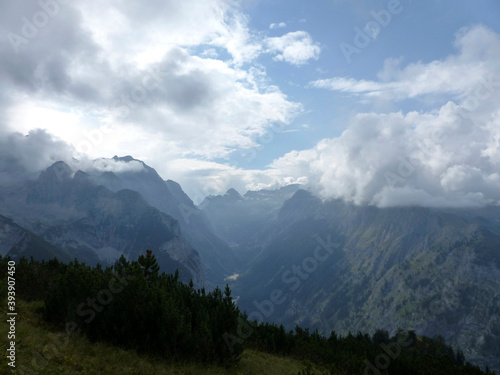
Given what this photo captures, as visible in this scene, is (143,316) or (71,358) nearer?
(71,358)

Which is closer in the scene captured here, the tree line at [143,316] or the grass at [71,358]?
the grass at [71,358]

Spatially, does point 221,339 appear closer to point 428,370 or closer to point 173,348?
point 173,348

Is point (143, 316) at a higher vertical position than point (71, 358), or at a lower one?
higher

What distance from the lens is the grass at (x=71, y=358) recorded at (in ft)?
52.6

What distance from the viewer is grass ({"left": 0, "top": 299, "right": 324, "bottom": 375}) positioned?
1605 cm

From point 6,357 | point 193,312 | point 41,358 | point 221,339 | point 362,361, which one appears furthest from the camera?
point 362,361

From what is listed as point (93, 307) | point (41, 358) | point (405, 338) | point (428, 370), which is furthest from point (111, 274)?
point (405, 338)

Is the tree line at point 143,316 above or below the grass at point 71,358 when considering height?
above

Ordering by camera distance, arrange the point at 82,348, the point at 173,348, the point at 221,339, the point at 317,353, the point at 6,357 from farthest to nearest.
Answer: the point at 317,353 < the point at 221,339 < the point at 173,348 < the point at 82,348 < the point at 6,357

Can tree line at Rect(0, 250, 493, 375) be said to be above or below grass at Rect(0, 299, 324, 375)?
above

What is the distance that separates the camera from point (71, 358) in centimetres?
1723

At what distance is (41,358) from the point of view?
1670 cm

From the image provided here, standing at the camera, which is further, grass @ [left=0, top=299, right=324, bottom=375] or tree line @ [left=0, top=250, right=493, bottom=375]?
tree line @ [left=0, top=250, right=493, bottom=375]

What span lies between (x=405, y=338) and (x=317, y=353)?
70205 mm
